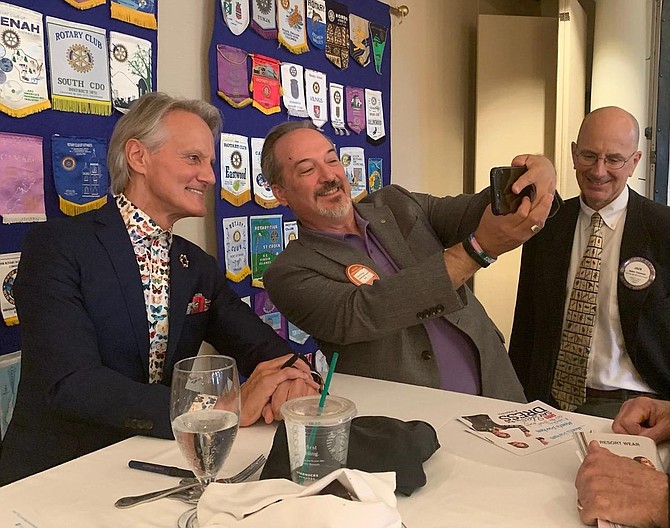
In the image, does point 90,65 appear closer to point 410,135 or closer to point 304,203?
point 304,203

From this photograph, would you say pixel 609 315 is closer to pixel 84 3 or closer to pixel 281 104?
pixel 281 104

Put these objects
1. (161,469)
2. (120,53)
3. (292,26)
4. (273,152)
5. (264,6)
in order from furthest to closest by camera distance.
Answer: (292,26) → (264,6) → (273,152) → (120,53) → (161,469)

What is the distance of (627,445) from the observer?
3.35 ft

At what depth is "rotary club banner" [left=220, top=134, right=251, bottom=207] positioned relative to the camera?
219 centimetres

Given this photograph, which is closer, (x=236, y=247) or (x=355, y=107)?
(x=236, y=247)

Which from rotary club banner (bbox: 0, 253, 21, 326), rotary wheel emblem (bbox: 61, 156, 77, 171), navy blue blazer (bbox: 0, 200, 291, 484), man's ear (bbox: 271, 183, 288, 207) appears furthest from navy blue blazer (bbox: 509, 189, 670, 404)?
rotary club banner (bbox: 0, 253, 21, 326)

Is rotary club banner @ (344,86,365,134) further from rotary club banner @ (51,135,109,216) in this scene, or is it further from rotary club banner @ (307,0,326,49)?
rotary club banner @ (51,135,109,216)

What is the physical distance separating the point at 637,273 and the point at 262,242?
125cm

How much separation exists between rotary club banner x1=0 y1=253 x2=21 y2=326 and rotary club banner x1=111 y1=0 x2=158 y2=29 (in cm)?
72

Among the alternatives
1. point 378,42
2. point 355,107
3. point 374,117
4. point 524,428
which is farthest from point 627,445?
point 378,42

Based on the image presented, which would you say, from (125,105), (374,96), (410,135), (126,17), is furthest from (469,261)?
(410,135)

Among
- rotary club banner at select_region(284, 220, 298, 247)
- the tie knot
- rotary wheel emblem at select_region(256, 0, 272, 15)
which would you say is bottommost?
rotary club banner at select_region(284, 220, 298, 247)

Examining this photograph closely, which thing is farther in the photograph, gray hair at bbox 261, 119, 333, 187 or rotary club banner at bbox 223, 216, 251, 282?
rotary club banner at bbox 223, 216, 251, 282

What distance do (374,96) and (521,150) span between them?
1.15m
